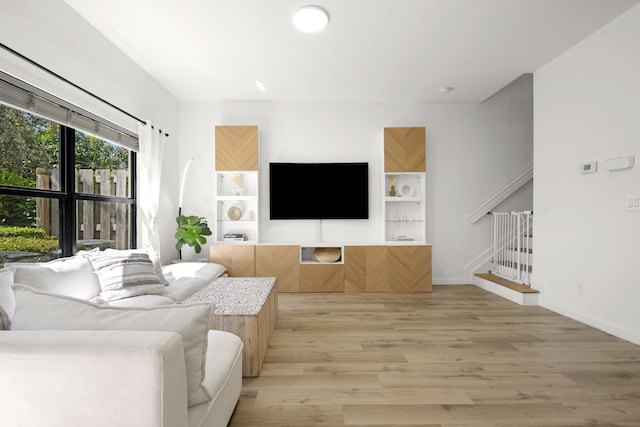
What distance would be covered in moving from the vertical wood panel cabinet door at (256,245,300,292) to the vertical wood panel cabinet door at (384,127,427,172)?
1.84m

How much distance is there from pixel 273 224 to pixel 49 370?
168 inches

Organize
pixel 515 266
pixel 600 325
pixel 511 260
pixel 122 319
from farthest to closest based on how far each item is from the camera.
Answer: pixel 511 260 < pixel 515 266 < pixel 600 325 < pixel 122 319

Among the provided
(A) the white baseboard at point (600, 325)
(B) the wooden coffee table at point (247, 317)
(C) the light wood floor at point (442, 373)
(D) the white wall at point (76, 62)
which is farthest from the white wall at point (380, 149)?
(B) the wooden coffee table at point (247, 317)

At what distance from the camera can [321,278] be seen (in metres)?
4.71

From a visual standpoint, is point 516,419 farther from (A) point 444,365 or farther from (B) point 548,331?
(B) point 548,331

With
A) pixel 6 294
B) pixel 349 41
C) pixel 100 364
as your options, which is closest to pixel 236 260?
pixel 6 294

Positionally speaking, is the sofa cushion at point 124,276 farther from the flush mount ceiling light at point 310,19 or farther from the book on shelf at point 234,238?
the flush mount ceiling light at point 310,19

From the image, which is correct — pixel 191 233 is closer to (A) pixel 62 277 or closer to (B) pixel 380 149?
(A) pixel 62 277

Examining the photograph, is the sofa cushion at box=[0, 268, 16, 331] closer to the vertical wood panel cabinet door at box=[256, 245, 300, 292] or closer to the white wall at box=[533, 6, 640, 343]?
the vertical wood panel cabinet door at box=[256, 245, 300, 292]

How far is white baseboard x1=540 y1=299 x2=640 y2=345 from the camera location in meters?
2.80

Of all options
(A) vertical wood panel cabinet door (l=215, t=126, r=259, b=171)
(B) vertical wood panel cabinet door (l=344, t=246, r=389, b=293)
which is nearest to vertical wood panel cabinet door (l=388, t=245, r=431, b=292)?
(B) vertical wood panel cabinet door (l=344, t=246, r=389, b=293)

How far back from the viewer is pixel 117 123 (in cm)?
342

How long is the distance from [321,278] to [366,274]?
2.09ft

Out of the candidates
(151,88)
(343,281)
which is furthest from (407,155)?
(151,88)
